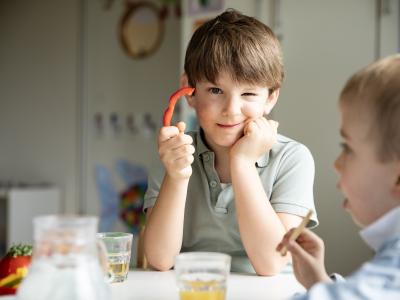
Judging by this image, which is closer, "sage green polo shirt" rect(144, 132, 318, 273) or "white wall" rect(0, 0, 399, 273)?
"sage green polo shirt" rect(144, 132, 318, 273)

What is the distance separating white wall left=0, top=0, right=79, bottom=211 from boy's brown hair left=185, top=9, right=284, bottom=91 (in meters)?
2.51

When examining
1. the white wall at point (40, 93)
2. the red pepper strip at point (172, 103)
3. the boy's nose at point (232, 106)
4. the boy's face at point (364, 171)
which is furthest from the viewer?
the white wall at point (40, 93)

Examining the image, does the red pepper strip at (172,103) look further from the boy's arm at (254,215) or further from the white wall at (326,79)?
the white wall at (326,79)

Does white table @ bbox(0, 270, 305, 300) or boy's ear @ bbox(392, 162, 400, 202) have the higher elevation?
boy's ear @ bbox(392, 162, 400, 202)

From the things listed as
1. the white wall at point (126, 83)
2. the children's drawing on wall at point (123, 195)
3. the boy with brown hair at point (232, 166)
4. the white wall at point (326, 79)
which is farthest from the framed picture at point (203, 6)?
the boy with brown hair at point (232, 166)

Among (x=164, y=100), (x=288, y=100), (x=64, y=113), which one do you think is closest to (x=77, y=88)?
(x=64, y=113)

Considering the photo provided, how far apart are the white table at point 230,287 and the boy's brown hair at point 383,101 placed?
0.94ft

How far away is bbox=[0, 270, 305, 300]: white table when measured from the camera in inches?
34.4

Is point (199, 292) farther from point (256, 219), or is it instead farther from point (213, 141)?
point (213, 141)

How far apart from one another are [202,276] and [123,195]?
2693 millimetres

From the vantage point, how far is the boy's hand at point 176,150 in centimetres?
109

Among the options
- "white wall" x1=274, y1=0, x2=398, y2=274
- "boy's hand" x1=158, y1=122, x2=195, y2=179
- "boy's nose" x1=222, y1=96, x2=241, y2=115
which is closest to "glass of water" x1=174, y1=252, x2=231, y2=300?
"boy's hand" x1=158, y1=122, x2=195, y2=179

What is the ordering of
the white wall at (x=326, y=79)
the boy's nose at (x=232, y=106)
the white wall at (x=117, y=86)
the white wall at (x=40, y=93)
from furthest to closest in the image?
the white wall at (x=40, y=93) → the white wall at (x=117, y=86) → the white wall at (x=326, y=79) → the boy's nose at (x=232, y=106)

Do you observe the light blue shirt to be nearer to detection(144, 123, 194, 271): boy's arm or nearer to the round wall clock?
detection(144, 123, 194, 271): boy's arm
